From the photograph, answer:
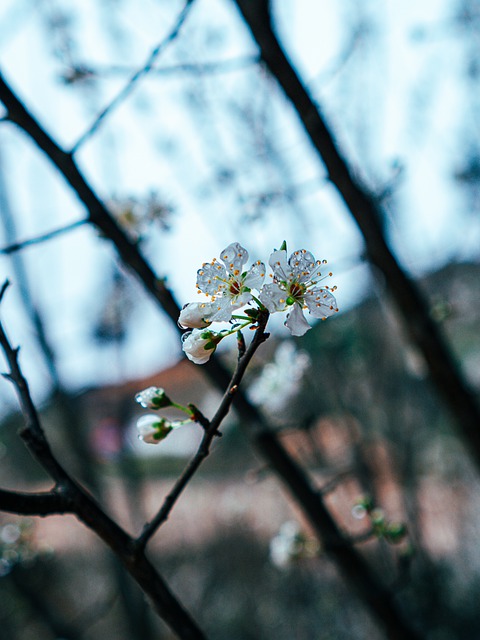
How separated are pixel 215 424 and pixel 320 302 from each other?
0.23m

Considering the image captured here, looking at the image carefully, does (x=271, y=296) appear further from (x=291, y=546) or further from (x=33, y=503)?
(x=291, y=546)

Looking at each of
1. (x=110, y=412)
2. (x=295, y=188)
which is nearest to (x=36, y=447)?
(x=295, y=188)

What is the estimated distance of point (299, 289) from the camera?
838mm

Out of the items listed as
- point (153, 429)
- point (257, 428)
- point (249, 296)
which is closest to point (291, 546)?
point (257, 428)

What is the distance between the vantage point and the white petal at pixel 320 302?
83cm

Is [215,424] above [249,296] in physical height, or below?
below

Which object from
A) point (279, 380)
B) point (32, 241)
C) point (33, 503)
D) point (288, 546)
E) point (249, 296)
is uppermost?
point (32, 241)

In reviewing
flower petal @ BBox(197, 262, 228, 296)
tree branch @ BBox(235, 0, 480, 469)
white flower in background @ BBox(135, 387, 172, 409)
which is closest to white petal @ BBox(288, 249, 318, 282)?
flower petal @ BBox(197, 262, 228, 296)

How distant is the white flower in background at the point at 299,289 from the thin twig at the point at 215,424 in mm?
46

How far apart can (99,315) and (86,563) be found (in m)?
3.62

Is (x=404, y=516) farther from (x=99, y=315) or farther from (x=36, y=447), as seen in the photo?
(x=36, y=447)

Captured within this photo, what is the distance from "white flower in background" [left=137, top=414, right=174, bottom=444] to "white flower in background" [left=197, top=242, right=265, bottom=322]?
23 cm

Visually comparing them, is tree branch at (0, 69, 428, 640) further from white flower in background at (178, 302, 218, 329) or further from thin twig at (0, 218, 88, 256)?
white flower in background at (178, 302, 218, 329)

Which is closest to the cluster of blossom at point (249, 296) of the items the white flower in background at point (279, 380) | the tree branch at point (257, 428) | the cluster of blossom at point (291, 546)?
the tree branch at point (257, 428)
